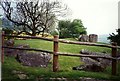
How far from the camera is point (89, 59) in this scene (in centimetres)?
745

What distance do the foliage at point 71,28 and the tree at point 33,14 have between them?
0.48 metres

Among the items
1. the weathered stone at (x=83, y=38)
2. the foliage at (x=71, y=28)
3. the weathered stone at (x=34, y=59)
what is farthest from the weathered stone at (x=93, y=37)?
the weathered stone at (x=34, y=59)

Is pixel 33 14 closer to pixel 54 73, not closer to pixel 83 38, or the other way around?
pixel 83 38

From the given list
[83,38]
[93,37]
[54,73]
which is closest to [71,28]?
[83,38]

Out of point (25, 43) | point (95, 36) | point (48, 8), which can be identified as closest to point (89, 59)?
point (95, 36)

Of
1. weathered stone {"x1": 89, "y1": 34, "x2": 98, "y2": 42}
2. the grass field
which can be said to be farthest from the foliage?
the grass field

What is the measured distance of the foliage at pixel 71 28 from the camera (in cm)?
806

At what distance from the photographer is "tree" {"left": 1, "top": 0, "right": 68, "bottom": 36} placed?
891 centimetres

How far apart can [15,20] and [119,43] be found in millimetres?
3510

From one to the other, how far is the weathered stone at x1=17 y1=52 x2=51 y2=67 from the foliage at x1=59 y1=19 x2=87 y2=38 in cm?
110

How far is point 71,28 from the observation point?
8.16 metres

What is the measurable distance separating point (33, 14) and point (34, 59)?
8.37 ft

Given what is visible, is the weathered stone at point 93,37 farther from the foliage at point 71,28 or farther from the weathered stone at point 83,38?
the foliage at point 71,28

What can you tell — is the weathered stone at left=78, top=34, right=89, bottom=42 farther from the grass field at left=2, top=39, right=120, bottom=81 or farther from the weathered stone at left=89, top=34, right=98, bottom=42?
the grass field at left=2, top=39, right=120, bottom=81
